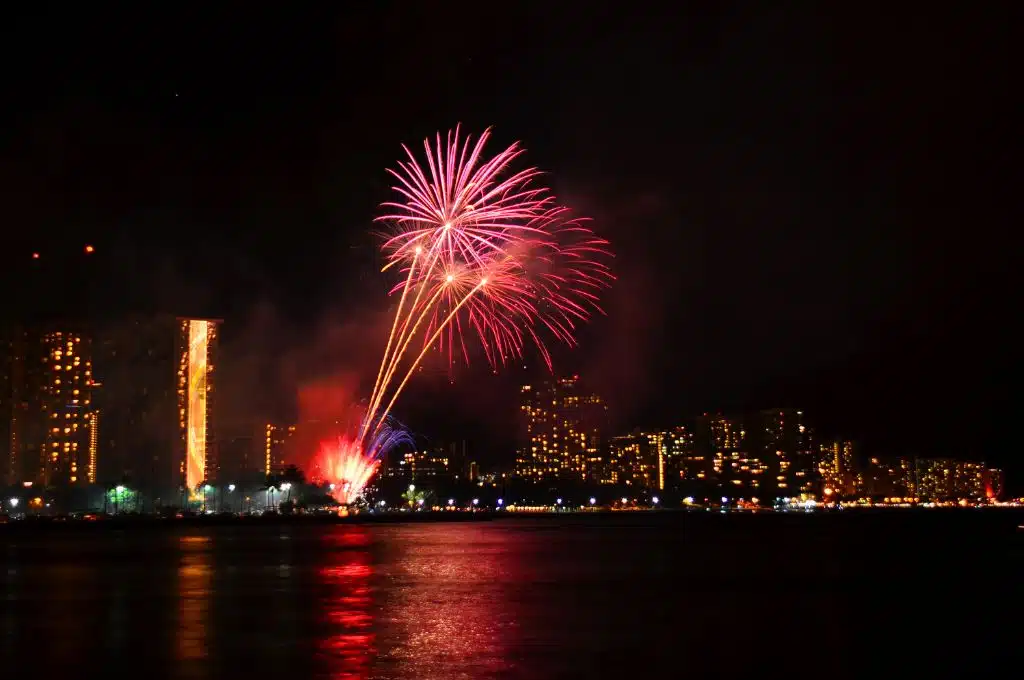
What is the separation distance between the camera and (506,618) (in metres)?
22.9

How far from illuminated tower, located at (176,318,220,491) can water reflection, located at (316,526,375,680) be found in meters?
111

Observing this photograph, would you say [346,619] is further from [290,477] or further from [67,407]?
[290,477]

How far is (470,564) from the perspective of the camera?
41.5m

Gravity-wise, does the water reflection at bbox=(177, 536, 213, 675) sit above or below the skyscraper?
below

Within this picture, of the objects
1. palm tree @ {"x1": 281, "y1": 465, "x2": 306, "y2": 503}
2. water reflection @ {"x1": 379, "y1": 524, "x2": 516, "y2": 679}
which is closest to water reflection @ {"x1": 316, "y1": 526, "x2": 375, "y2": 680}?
water reflection @ {"x1": 379, "y1": 524, "x2": 516, "y2": 679}

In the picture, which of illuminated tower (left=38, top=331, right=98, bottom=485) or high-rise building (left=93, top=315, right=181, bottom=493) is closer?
illuminated tower (left=38, top=331, right=98, bottom=485)

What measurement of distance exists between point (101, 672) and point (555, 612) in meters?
10.5

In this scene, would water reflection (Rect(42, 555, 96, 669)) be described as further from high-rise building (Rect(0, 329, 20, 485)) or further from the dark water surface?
high-rise building (Rect(0, 329, 20, 485))

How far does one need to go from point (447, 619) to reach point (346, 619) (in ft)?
7.00

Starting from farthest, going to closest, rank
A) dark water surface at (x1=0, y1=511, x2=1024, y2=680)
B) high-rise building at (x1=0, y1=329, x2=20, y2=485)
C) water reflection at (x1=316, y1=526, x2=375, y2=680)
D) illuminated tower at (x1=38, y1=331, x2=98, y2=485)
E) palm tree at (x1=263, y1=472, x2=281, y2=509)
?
palm tree at (x1=263, y1=472, x2=281, y2=509)
illuminated tower at (x1=38, y1=331, x2=98, y2=485)
high-rise building at (x1=0, y1=329, x2=20, y2=485)
dark water surface at (x1=0, y1=511, x2=1024, y2=680)
water reflection at (x1=316, y1=526, x2=375, y2=680)

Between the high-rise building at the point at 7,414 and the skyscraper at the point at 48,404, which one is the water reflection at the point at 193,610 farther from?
the skyscraper at the point at 48,404

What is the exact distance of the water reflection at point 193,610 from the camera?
18.3 m

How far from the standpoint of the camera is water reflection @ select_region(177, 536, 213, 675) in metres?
18.3

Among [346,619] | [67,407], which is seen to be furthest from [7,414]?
[346,619]
